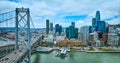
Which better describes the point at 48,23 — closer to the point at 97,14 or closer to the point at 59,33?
the point at 59,33

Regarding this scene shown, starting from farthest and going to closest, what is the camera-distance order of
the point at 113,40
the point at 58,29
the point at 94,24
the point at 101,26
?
the point at 58,29 < the point at 94,24 < the point at 101,26 < the point at 113,40

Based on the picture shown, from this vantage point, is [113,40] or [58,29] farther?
[58,29]

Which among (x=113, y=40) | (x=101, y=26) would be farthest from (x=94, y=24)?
(x=113, y=40)

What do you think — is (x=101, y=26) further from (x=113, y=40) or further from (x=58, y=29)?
(x=113, y=40)

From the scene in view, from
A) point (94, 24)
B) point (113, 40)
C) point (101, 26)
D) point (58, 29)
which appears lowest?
point (113, 40)

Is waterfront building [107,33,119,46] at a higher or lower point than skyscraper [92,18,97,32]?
lower

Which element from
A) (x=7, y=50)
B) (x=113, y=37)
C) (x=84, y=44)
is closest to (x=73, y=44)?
(x=84, y=44)

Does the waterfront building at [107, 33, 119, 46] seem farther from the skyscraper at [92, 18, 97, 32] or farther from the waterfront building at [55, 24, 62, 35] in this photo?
the waterfront building at [55, 24, 62, 35]

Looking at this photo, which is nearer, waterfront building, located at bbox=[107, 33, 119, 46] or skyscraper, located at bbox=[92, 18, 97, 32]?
waterfront building, located at bbox=[107, 33, 119, 46]

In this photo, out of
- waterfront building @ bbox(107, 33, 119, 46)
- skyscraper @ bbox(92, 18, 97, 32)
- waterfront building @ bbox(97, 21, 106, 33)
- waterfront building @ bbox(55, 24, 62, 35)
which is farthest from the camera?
waterfront building @ bbox(55, 24, 62, 35)

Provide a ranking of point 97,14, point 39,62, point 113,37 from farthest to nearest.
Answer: point 97,14
point 113,37
point 39,62

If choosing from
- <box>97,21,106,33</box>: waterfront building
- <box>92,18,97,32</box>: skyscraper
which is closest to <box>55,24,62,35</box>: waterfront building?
<box>92,18,97,32</box>: skyscraper
